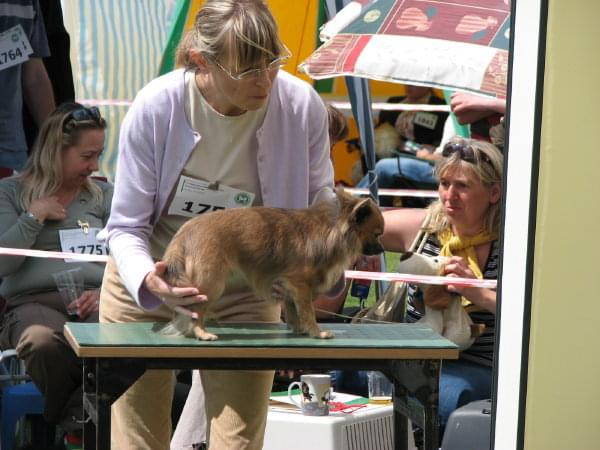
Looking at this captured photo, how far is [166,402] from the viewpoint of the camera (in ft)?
10.1

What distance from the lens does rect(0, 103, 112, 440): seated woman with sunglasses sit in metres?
4.76

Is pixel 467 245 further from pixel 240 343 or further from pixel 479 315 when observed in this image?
pixel 240 343

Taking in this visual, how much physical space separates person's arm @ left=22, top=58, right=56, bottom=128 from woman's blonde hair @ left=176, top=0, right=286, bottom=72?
11.9ft

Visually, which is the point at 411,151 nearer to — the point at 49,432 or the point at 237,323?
the point at 49,432

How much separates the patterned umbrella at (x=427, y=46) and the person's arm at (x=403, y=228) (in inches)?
22.8

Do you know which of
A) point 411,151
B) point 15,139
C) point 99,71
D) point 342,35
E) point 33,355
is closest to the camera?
point 33,355

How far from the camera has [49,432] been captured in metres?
5.04

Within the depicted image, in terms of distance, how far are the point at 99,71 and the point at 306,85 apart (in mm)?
4606

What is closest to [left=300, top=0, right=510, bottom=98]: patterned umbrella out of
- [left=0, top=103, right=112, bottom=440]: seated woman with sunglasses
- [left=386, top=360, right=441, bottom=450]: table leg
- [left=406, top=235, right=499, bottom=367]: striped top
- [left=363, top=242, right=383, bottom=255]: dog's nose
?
[left=406, top=235, right=499, bottom=367]: striped top

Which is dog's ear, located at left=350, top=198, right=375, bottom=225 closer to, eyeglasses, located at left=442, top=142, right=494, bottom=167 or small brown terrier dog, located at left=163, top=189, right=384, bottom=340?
small brown terrier dog, located at left=163, top=189, right=384, bottom=340

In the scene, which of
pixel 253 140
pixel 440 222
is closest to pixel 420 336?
pixel 253 140

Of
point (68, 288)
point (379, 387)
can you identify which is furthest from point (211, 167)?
point (68, 288)

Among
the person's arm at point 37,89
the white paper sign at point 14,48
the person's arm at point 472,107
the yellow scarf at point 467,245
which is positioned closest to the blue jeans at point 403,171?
the person's arm at point 472,107

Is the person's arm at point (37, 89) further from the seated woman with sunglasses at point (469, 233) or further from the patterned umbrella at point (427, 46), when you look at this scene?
the seated woman with sunglasses at point (469, 233)
